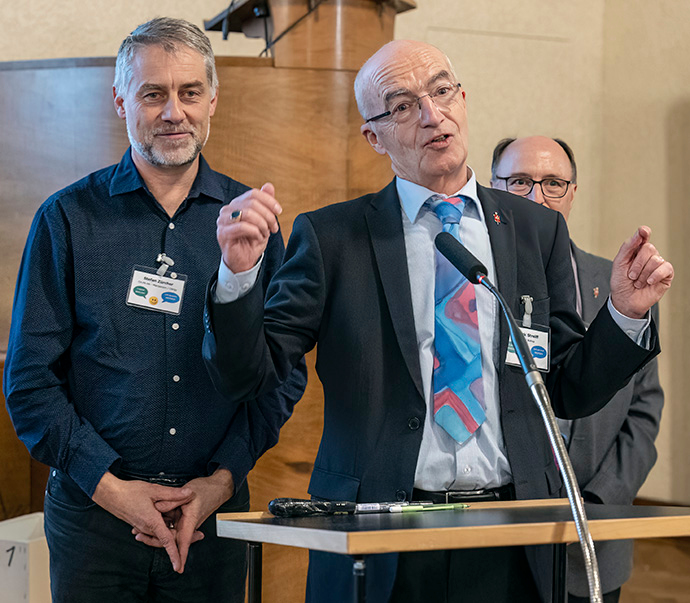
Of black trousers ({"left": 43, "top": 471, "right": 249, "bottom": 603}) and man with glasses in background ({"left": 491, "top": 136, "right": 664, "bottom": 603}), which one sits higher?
man with glasses in background ({"left": 491, "top": 136, "right": 664, "bottom": 603})

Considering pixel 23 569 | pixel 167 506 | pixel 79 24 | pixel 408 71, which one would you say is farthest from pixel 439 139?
pixel 79 24

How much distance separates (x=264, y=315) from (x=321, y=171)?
68.8 inches

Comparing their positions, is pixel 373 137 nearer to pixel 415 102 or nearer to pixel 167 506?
pixel 415 102

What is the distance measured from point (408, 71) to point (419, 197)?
0.27m

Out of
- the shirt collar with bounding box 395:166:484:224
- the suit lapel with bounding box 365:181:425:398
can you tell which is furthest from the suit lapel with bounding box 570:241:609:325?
the suit lapel with bounding box 365:181:425:398

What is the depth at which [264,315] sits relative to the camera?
1.72m

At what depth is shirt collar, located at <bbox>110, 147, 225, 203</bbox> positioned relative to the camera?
2062 mm

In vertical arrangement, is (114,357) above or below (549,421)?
above

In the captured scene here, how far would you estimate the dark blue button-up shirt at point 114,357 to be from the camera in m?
1.92

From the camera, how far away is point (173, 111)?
79.0 inches

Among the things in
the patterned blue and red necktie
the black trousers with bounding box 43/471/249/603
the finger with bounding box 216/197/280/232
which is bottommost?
the black trousers with bounding box 43/471/249/603

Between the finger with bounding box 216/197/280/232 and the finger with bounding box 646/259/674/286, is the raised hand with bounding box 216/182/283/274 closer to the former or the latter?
the finger with bounding box 216/197/280/232

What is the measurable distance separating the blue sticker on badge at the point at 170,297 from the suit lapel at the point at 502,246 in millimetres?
714

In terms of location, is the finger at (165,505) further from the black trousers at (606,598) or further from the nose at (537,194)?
the nose at (537,194)
